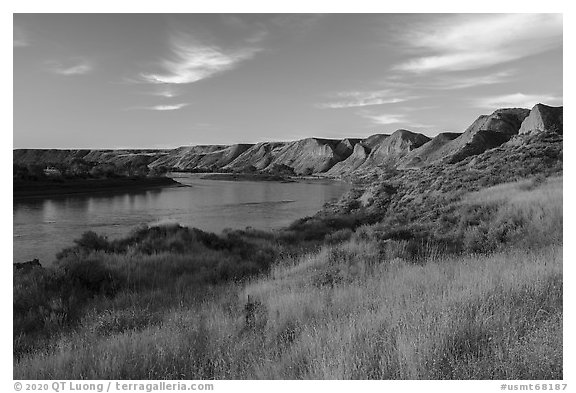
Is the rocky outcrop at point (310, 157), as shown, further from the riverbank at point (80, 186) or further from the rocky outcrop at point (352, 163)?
the riverbank at point (80, 186)

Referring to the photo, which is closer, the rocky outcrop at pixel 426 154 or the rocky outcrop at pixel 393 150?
the rocky outcrop at pixel 426 154

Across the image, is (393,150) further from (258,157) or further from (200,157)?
(200,157)

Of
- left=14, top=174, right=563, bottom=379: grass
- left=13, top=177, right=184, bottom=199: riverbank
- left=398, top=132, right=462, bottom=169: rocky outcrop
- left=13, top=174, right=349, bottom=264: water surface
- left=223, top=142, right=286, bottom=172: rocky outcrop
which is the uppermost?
left=223, top=142, right=286, bottom=172: rocky outcrop

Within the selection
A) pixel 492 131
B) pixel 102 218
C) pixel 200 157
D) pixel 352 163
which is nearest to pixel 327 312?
pixel 102 218

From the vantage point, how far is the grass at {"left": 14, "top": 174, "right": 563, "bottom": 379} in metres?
2.97

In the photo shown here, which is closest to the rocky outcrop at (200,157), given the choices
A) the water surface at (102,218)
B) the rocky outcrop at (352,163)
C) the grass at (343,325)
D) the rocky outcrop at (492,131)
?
the rocky outcrop at (352,163)

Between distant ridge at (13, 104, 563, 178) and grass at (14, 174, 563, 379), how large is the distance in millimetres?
3140

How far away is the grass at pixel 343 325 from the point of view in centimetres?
297

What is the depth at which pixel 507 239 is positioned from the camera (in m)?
7.69

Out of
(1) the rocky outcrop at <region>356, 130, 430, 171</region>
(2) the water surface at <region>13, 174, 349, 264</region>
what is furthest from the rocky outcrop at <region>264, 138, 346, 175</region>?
(2) the water surface at <region>13, 174, 349, 264</region>

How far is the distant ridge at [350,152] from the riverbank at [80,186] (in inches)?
87.2

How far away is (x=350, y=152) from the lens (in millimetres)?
108125

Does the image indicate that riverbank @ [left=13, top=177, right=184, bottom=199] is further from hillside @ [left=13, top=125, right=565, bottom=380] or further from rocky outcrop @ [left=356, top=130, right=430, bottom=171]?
rocky outcrop @ [left=356, top=130, right=430, bottom=171]
